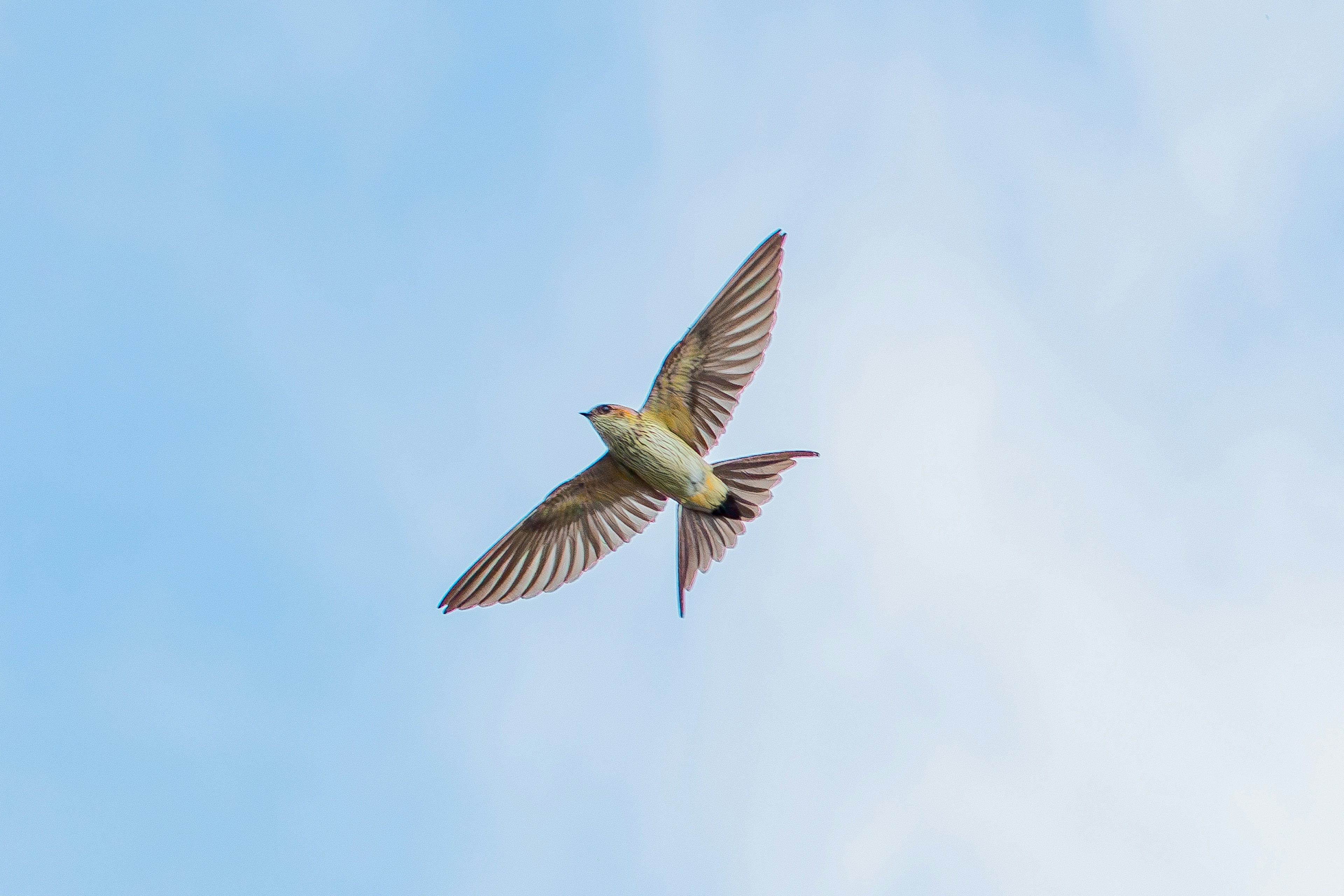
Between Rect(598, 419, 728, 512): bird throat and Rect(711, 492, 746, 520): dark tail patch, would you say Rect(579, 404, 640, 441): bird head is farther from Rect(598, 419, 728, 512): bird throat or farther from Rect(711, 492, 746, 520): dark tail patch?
Rect(711, 492, 746, 520): dark tail patch

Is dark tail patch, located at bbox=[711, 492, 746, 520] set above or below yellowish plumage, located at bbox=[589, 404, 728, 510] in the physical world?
below

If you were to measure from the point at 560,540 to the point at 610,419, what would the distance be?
1415 millimetres

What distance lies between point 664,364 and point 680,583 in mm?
1625

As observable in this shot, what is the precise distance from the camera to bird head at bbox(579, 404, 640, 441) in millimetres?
10828

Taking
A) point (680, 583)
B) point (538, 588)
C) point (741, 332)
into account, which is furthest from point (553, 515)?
point (741, 332)

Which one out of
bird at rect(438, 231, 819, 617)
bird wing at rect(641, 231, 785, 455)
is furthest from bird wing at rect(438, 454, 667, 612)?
bird wing at rect(641, 231, 785, 455)

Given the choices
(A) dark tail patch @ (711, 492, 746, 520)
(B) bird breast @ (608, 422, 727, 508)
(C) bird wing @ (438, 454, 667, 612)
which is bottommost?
(A) dark tail patch @ (711, 492, 746, 520)

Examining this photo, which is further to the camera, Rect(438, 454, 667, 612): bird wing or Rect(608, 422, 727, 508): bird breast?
Rect(438, 454, 667, 612): bird wing

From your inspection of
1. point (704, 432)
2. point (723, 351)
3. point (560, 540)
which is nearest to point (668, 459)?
point (704, 432)

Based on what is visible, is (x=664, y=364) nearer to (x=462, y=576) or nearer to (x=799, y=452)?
(x=799, y=452)

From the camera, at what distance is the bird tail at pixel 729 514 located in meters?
10.9

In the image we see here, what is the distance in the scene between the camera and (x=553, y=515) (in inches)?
459

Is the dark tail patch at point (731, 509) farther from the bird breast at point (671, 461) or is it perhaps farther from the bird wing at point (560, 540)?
the bird wing at point (560, 540)

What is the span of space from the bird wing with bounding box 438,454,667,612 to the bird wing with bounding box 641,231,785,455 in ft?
2.80
